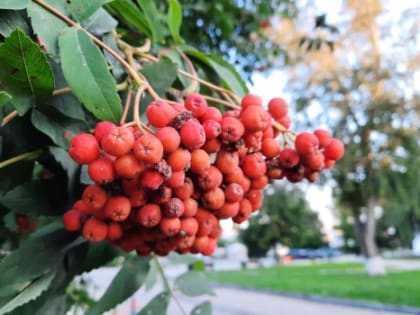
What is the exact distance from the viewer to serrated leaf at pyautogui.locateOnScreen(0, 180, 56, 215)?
67cm

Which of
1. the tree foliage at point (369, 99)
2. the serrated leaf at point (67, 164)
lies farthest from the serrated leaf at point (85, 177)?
the tree foliage at point (369, 99)

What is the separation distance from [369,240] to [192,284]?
14.3 meters

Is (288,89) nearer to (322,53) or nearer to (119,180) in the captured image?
(322,53)

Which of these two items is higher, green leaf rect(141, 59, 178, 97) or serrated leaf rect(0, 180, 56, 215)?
green leaf rect(141, 59, 178, 97)

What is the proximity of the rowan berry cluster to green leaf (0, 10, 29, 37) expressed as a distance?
195mm

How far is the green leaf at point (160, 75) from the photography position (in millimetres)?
681

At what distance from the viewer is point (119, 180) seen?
0.54 metres

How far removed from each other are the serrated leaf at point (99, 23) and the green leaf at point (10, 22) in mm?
81

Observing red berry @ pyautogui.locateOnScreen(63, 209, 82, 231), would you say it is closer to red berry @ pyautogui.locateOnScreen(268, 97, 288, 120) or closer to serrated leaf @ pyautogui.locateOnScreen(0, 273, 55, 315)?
A: serrated leaf @ pyautogui.locateOnScreen(0, 273, 55, 315)

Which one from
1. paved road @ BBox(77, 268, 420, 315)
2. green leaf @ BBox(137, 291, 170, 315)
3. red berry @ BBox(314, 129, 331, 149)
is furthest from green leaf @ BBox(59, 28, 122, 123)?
paved road @ BBox(77, 268, 420, 315)

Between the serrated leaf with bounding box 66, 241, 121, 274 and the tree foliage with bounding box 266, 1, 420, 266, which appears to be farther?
the tree foliage with bounding box 266, 1, 420, 266

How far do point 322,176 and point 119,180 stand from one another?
525 inches

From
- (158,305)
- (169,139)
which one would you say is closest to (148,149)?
(169,139)

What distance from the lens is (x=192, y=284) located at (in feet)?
3.86
